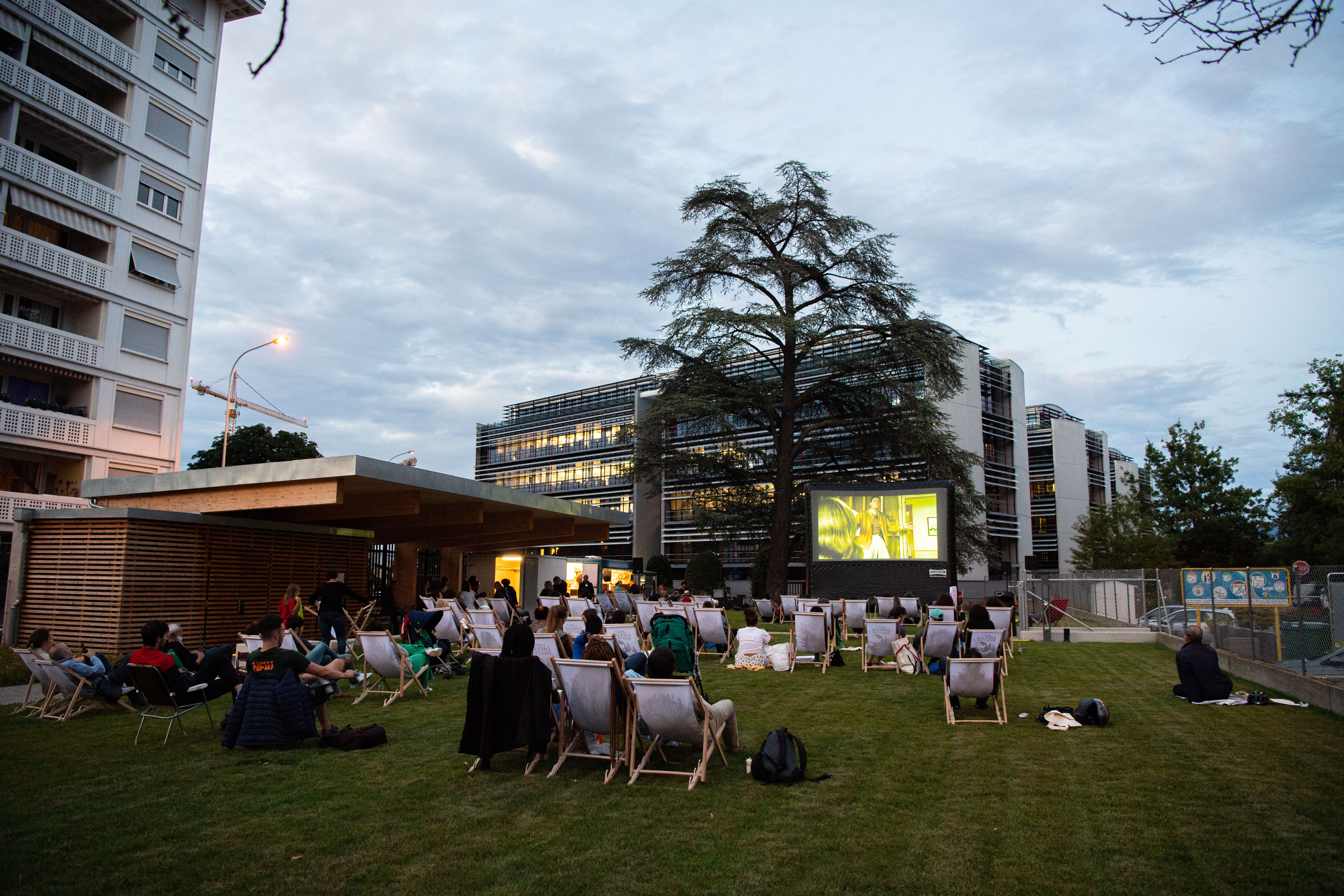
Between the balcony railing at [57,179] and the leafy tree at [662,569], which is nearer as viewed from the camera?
the balcony railing at [57,179]

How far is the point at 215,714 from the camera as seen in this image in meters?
8.52

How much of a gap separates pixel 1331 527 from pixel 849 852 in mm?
41130

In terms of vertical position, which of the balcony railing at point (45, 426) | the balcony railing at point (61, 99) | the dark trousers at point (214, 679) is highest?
the balcony railing at point (61, 99)

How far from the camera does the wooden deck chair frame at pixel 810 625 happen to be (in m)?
11.9

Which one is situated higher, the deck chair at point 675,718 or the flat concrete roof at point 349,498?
the flat concrete roof at point 349,498

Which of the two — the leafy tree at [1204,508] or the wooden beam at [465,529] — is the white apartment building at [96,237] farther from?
the leafy tree at [1204,508]

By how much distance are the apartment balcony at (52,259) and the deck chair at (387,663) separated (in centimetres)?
2062

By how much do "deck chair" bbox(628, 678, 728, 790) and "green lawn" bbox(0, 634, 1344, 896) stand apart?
0.15m

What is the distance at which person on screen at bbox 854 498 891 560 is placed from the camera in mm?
22281

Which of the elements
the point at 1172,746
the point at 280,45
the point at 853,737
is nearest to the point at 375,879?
the point at 280,45

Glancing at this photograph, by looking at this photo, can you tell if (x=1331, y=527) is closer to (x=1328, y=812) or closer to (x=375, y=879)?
(x=1328, y=812)

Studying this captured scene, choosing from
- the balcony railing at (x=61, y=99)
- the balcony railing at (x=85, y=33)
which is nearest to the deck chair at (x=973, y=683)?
the balcony railing at (x=61, y=99)

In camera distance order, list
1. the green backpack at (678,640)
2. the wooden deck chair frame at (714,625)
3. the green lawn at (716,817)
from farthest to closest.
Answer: the wooden deck chair frame at (714,625) < the green backpack at (678,640) < the green lawn at (716,817)

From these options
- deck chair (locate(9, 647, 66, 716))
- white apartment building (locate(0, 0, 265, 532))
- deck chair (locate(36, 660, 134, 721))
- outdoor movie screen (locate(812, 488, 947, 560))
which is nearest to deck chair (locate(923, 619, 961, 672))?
deck chair (locate(36, 660, 134, 721))
